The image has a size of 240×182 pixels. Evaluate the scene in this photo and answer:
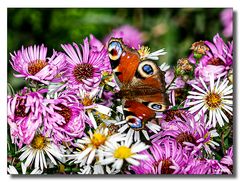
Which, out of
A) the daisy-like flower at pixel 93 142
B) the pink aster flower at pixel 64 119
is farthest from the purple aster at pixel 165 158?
the pink aster flower at pixel 64 119

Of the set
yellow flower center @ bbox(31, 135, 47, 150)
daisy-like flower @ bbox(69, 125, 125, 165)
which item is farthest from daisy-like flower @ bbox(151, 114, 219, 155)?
yellow flower center @ bbox(31, 135, 47, 150)

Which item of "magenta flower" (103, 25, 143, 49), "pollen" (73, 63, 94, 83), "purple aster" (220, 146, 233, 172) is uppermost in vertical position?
"magenta flower" (103, 25, 143, 49)

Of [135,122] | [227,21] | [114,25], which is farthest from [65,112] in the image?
[227,21]

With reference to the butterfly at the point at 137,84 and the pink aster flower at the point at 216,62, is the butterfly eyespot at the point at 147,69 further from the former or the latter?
the pink aster flower at the point at 216,62

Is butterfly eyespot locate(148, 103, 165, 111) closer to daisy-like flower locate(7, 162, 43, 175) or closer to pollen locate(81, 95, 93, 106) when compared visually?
pollen locate(81, 95, 93, 106)
